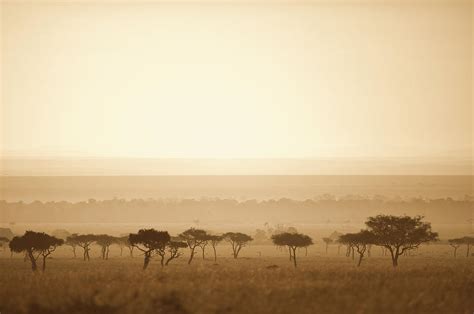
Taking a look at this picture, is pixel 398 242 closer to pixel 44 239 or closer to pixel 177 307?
pixel 44 239

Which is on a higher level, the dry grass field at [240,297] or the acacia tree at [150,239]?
the acacia tree at [150,239]

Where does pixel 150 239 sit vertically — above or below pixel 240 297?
above

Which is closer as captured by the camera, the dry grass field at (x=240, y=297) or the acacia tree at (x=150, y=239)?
the dry grass field at (x=240, y=297)

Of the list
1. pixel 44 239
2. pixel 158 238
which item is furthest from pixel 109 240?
pixel 158 238

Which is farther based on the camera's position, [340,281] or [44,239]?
[44,239]

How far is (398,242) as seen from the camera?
8269cm

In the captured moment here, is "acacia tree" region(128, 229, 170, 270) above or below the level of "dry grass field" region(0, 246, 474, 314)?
above

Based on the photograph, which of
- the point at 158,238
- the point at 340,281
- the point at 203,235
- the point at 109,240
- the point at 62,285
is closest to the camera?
the point at 62,285

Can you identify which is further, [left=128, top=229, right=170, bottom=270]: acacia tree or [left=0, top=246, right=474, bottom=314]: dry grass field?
[left=128, top=229, right=170, bottom=270]: acacia tree

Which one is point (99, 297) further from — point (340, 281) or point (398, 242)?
point (398, 242)

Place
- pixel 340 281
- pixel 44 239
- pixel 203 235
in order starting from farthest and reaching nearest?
pixel 203 235 < pixel 44 239 < pixel 340 281

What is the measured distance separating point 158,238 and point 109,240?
48066 mm

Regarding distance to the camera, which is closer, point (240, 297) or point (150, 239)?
point (240, 297)

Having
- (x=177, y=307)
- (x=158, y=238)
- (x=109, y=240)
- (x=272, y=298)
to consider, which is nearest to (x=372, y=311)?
(x=272, y=298)
